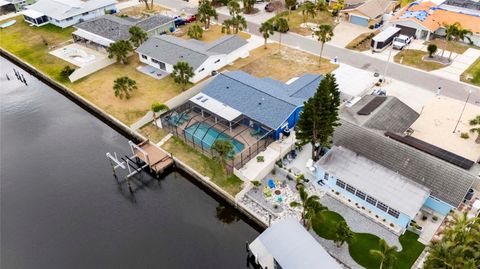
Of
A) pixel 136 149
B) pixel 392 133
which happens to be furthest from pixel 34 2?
pixel 392 133

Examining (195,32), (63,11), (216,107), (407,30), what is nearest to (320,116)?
(216,107)

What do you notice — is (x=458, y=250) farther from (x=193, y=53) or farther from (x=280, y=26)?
(x=280, y=26)

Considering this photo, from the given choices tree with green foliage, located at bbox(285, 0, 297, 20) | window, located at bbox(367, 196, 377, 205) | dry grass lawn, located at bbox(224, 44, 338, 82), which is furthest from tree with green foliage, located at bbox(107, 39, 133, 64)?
window, located at bbox(367, 196, 377, 205)

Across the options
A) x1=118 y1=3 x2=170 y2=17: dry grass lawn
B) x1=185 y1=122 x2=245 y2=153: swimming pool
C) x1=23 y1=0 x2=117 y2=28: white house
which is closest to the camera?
x1=185 y1=122 x2=245 y2=153: swimming pool

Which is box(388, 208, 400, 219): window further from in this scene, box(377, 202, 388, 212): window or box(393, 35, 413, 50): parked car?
box(393, 35, 413, 50): parked car

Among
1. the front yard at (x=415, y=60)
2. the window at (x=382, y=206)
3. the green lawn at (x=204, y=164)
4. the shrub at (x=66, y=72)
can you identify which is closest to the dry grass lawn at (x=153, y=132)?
the green lawn at (x=204, y=164)

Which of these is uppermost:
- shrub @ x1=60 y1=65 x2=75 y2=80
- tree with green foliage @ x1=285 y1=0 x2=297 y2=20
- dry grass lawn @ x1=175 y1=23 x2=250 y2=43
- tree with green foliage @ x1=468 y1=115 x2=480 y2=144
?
tree with green foliage @ x1=285 y1=0 x2=297 y2=20
